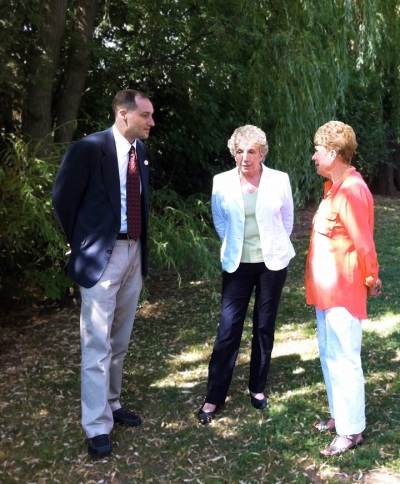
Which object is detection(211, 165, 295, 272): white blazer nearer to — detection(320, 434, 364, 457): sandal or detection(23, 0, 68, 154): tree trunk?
detection(320, 434, 364, 457): sandal

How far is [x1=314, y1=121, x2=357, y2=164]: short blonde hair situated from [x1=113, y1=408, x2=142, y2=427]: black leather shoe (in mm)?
2081

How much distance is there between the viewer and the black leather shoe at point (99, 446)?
335 centimetres

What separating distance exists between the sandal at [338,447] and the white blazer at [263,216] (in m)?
1.04

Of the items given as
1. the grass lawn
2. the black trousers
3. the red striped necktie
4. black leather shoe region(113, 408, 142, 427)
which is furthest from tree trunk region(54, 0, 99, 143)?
black leather shoe region(113, 408, 142, 427)

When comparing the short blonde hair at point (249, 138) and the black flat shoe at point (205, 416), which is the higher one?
the short blonde hair at point (249, 138)

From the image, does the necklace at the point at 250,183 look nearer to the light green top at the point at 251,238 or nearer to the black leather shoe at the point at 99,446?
the light green top at the point at 251,238

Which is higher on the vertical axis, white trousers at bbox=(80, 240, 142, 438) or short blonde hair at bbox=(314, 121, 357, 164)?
short blonde hair at bbox=(314, 121, 357, 164)

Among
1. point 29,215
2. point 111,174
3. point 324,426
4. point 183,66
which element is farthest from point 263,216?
point 183,66

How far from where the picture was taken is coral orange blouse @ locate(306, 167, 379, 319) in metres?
2.99

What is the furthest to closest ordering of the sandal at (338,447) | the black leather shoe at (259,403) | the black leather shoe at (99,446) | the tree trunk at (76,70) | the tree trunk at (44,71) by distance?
the tree trunk at (76,70) < the tree trunk at (44,71) < the black leather shoe at (259,403) < the black leather shoe at (99,446) < the sandal at (338,447)

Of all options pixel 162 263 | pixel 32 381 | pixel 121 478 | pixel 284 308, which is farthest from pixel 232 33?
pixel 121 478

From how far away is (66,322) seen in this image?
6027mm

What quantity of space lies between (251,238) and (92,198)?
99 cm

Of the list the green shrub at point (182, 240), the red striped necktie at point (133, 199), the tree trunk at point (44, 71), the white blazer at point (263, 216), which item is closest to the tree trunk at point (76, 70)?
the tree trunk at point (44, 71)
